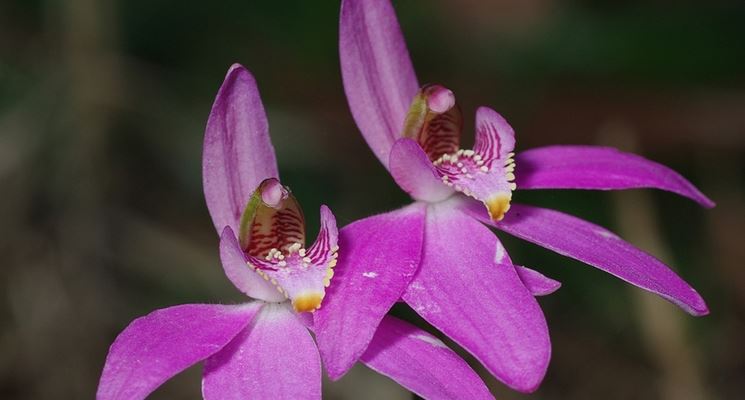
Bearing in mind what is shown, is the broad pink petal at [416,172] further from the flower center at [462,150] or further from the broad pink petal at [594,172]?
the broad pink petal at [594,172]

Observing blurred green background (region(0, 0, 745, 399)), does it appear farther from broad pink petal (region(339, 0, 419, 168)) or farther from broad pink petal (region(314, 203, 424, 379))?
broad pink petal (region(314, 203, 424, 379))

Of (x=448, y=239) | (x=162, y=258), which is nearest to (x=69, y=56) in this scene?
(x=162, y=258)

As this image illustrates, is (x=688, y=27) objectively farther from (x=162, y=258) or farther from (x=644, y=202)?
(x=162, y=258)

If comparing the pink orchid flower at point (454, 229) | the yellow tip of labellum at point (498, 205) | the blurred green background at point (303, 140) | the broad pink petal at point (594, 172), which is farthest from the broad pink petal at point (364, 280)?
the blurred green background at point (303, 140)

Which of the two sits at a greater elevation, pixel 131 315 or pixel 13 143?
pixel 13 143

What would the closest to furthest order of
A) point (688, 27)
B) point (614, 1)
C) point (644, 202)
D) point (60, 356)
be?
point (644, 202) < point (60, 356) < point (688, 27) < point (614, 1)

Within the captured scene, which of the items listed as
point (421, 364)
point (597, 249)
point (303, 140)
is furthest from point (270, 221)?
point (303, 140)

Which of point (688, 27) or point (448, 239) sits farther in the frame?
point (688, 27)
